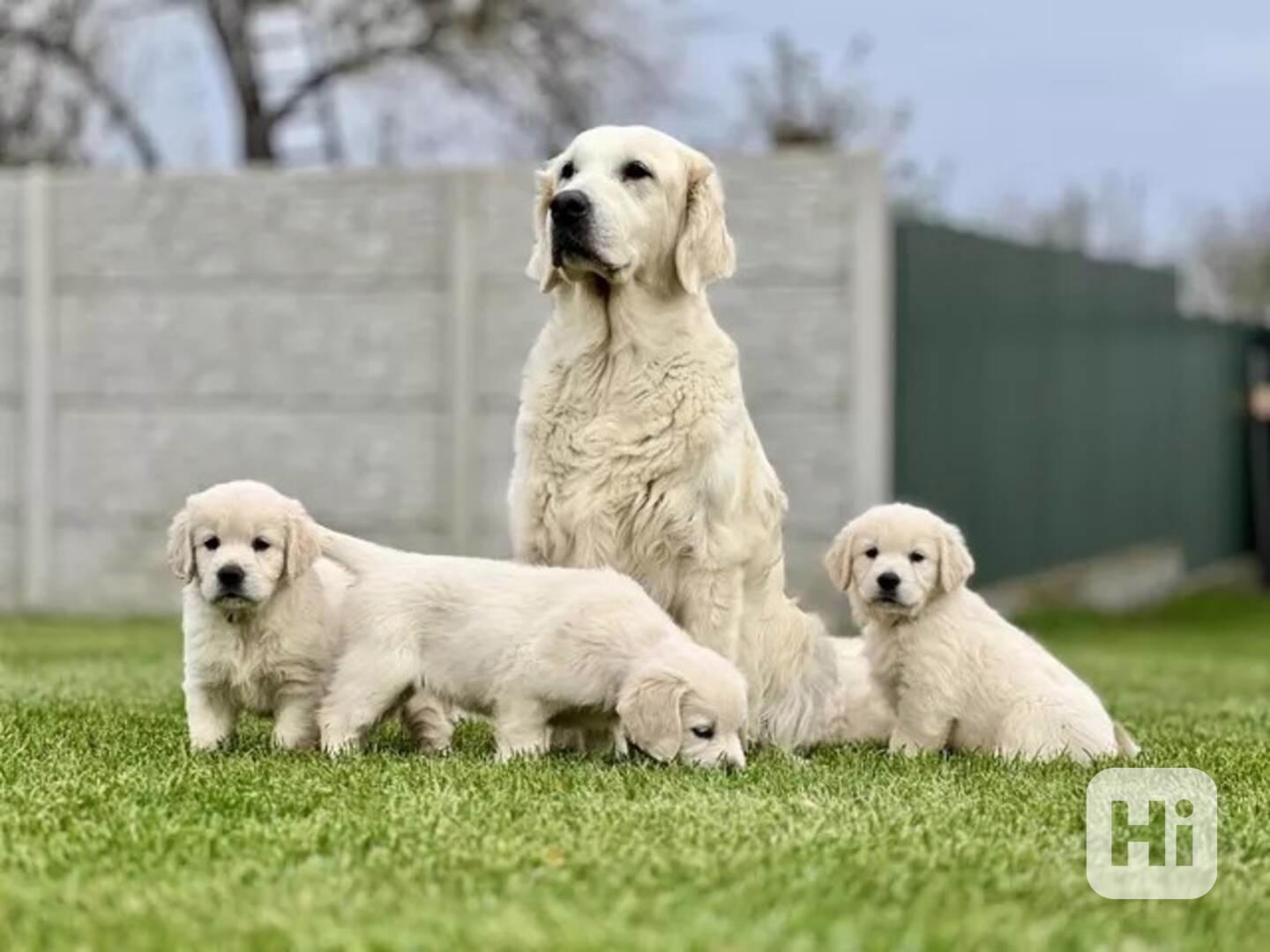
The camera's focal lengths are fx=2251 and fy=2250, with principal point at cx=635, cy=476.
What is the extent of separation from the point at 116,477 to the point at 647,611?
11.0m

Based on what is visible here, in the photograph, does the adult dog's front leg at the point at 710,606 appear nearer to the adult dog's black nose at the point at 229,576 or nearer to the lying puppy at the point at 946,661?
the lying puppy at the point at 946,661

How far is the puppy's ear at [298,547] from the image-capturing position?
6.39 metres

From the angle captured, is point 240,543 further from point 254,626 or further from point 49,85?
point 49,85

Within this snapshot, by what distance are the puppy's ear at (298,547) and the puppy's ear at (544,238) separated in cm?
108

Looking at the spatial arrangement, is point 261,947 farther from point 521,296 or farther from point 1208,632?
point 1208,632

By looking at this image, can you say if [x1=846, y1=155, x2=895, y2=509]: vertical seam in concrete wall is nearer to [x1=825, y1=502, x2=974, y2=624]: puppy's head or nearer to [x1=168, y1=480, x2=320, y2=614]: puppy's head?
[x1=825, y1=502, x2=974, y2=624]: puppy's head

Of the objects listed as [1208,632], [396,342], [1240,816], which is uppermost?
[396,342]

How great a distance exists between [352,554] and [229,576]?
495 mm

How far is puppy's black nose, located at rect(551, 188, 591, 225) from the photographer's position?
668cm

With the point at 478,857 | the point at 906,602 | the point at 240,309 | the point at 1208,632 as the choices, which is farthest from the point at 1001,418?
the point at 478,857

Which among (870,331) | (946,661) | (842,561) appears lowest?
(946,661)

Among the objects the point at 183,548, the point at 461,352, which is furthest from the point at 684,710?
the point at 461,352

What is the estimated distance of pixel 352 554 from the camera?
662cm

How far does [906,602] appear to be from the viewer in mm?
6750
